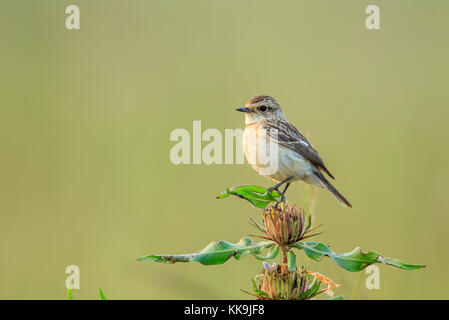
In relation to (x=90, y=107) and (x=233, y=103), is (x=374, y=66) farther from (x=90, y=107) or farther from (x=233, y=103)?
(x=90, y=107)

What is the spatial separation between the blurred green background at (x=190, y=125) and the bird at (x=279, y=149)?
1750mm

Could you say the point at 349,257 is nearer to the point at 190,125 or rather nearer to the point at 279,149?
the point at 279,149

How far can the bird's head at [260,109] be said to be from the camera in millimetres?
5047

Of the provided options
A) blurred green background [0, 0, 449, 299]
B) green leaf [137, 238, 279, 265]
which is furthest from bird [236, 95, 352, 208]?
blurred green background [0, 0, 449, 299]

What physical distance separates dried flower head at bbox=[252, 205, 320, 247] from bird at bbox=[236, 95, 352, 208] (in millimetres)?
1418

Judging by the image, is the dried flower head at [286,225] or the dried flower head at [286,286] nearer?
the dried flower head at [286,286]

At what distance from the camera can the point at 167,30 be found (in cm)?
1036

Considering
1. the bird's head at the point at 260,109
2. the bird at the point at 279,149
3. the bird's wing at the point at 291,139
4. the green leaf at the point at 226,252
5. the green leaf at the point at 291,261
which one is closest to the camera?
the green leaf at the point at 291,261

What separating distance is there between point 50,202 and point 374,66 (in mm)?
5724

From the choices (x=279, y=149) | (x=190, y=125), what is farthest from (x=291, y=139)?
(x=190, y=125)

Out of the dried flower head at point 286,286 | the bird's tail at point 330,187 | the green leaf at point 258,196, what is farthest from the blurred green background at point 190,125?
the dried flower head at point 286,286

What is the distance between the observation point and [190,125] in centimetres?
855

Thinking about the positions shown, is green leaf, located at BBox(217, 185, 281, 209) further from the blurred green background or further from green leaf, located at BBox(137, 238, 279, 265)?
the blurred green background

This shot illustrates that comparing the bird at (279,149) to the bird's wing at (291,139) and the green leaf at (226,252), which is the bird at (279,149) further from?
the green leaf at (226,252)
